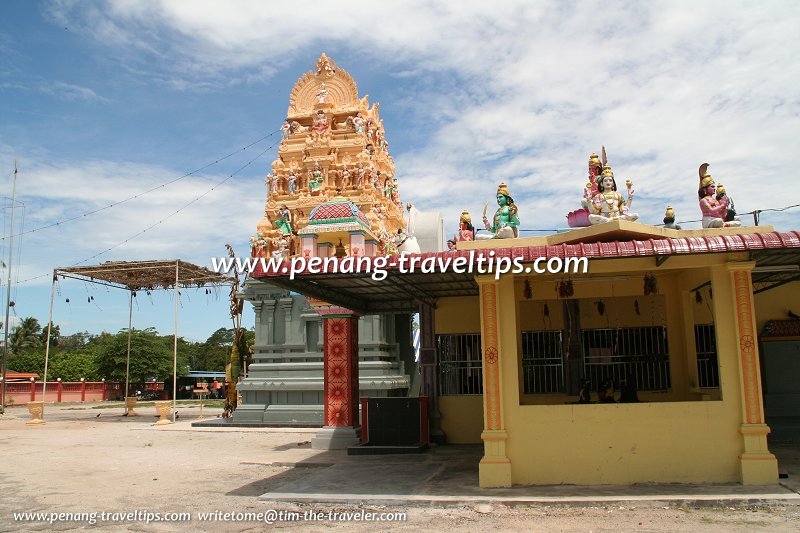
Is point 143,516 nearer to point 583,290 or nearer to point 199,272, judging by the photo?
point 583,290

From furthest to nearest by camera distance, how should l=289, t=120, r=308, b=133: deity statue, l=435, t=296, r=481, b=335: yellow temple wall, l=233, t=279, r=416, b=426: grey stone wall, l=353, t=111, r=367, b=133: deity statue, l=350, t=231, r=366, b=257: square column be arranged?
l=289, t=120, r=308, b=133: deity statue → l=353, t=111, r=367, b=133: deity statue → l=233, t=279, r=416, b=426: grey stone wall → l=350, t=231, r=366, b=257: square column → l=435, t=296, r=481, b=335: yellow temple wall

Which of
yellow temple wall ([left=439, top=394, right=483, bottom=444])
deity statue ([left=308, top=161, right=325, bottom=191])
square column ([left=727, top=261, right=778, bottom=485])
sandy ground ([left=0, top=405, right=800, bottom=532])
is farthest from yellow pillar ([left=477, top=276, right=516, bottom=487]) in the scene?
deity statue ([left=308, top=161, right=325, bottom=191])

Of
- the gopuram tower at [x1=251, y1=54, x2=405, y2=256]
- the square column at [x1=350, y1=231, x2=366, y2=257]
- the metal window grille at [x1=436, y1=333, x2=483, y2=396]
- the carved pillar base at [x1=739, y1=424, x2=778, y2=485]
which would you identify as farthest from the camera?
the gopuram tower at [x1=251, y1=54, x2=405, y2=256]

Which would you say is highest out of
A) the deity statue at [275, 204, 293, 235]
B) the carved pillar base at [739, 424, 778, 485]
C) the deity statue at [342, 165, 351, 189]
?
the deity statue at [342, 165, 351, 189]

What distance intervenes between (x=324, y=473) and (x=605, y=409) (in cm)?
474

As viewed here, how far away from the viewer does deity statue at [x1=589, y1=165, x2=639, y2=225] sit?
32.4ft

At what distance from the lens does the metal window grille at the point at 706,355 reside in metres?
12.2

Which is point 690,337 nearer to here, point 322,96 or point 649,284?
point 649,284

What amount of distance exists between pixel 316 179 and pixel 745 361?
787 inches

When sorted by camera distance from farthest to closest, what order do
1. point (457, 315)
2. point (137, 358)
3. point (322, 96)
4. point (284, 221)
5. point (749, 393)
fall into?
point (137, 358)
point (322, 96)
point (284, 221)
point (457, 315)
point (749, 393)

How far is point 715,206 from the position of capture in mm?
9891

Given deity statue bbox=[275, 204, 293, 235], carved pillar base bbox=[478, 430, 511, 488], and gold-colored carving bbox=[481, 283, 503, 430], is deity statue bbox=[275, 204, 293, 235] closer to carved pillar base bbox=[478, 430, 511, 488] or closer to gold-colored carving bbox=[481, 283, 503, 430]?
gold-colored carving bbox=[481, 283, 503, 430]

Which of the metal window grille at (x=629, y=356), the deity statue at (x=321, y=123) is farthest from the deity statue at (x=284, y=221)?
the metal window grille at (x=629, y=356)

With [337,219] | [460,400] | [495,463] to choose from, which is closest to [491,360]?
[495,463]
